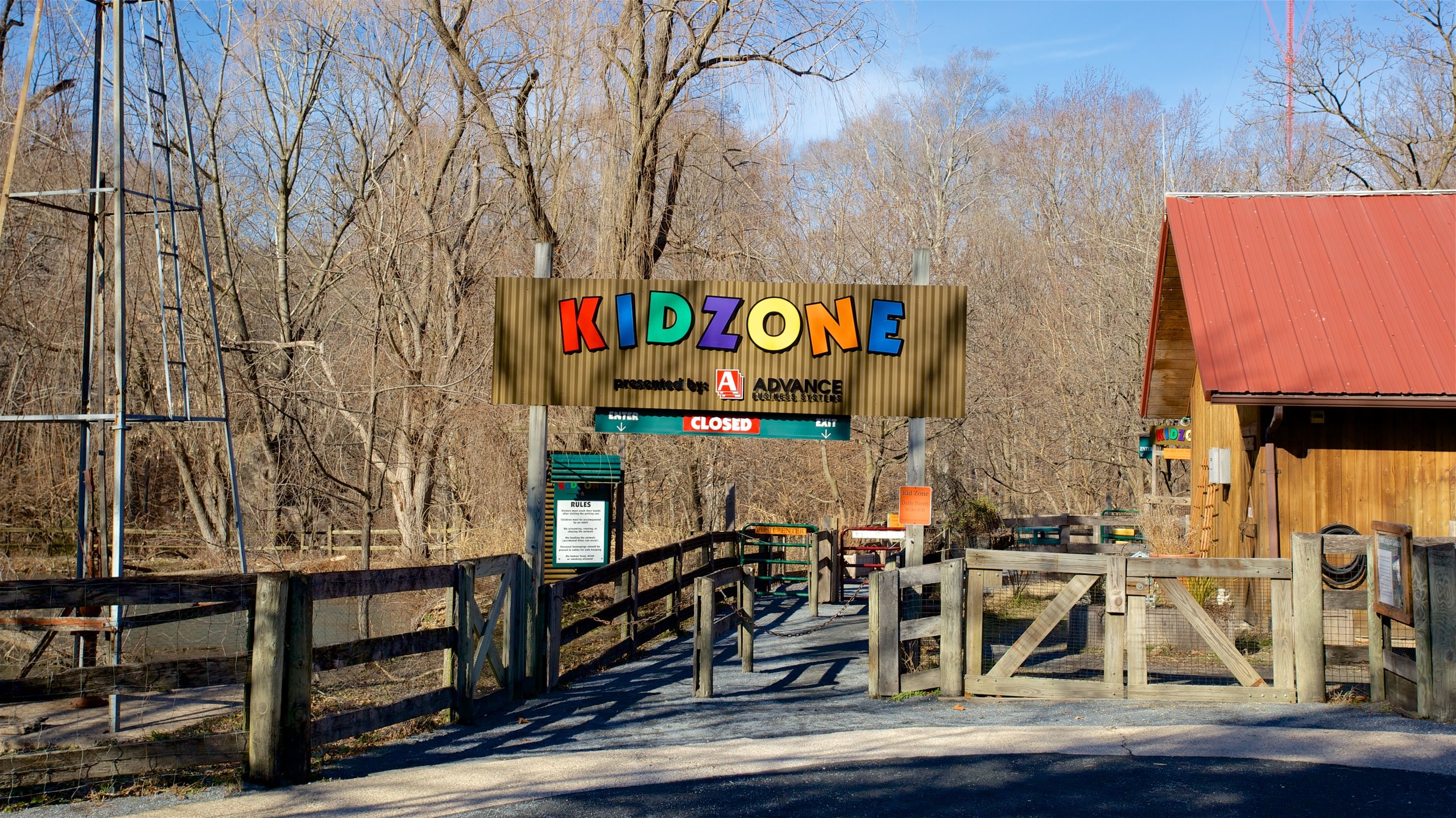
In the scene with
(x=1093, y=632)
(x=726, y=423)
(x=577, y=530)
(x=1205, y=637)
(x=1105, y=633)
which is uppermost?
(x=726, y=423)

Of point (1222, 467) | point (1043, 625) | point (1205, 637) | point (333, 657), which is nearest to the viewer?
point (333, 657)

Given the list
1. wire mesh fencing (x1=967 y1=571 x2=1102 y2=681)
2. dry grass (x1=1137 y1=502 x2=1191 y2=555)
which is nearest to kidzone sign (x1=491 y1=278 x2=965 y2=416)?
wire mesh fencing (x1=967 y1=571 x2=1102 y2=681)

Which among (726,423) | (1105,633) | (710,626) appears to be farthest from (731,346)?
(1105,633)

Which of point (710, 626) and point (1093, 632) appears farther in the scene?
point (1093, 632)

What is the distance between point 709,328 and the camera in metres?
12.4

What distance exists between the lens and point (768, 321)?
40.8 feet

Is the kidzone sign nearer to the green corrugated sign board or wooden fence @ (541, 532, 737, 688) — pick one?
the green corrugated sign board

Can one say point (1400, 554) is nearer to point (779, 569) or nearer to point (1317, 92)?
point (779, 569)

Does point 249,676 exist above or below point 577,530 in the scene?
below

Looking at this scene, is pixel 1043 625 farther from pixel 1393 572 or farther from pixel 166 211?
pixel 166 211

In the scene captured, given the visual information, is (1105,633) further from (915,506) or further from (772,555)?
(772,555)

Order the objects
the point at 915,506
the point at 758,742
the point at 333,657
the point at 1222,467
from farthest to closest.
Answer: the point at 1222,467 < the point at 915,506 < the point at 758,742 < the point at 333,657

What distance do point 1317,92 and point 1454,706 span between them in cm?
2727

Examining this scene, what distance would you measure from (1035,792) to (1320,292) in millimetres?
10379
